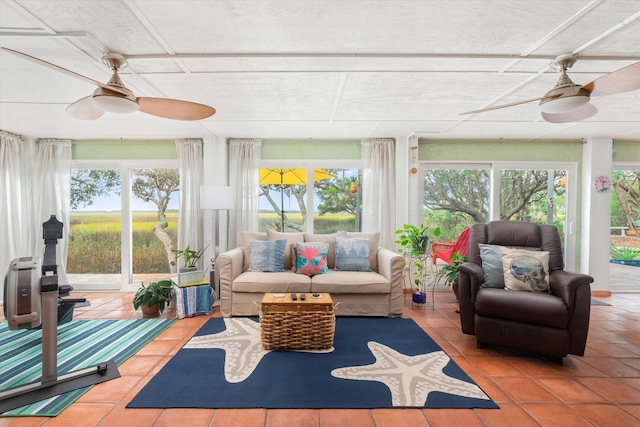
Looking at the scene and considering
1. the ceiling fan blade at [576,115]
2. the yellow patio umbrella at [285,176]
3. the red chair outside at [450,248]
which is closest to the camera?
the ceiling fan blade at [576,115]

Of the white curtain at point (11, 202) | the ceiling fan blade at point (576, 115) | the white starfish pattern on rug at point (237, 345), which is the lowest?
the white starfish pattern on rug at point (237, 345)

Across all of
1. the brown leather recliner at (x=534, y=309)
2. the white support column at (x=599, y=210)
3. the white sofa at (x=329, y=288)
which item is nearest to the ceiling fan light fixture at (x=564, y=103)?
the brown leather recliner at (x=534, y=309)

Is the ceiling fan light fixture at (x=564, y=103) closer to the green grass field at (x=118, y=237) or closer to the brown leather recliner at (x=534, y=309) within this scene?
the brown leather recliner at (x=534, y=309)

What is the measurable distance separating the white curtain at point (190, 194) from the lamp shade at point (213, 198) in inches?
27.1

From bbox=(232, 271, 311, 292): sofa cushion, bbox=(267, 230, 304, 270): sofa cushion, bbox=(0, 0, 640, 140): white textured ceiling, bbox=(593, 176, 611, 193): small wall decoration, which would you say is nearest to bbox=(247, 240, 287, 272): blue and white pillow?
bbox=(267, 230, 304, 270): sofa cushion

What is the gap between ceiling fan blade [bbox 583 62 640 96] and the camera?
5.97 ft

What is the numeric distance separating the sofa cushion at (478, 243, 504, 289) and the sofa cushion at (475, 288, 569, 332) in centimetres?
15

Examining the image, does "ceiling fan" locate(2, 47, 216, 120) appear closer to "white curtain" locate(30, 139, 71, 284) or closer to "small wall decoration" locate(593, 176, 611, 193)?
"white curtain" locate(30, 139, 71, 284)

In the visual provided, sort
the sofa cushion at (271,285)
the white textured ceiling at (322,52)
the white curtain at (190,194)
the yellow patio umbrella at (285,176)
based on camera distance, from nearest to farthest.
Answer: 1. the white textured ceiling at (322,52)
2. the sofa cushion at (271,285)
3. the white curtain at (190,194)
4. the yellow patio umbrella at (285,176)

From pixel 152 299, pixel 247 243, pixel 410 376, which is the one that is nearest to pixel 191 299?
pixel 152 299

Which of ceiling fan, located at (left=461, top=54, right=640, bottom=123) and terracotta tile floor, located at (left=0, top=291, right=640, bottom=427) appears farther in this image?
ceiling fan, located at (left=461, top=54, right=640, bottom=123)

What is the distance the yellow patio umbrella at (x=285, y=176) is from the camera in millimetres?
4602

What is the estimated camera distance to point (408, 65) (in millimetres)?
2281

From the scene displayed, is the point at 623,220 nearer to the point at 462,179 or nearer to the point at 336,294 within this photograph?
the point at 462,179
